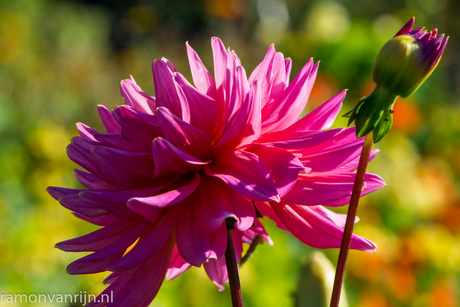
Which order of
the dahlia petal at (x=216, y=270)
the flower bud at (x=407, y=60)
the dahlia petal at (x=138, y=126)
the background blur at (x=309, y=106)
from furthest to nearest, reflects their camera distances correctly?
the background blur at (x=309, y=106) → the dahlia petal at (x=216, y=270) → the dahlia petal at (x=138, y=126) → the flower bud at (x=407, y=60)

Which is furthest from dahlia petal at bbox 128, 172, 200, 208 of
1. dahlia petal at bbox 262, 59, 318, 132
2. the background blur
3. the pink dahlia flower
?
the background blur

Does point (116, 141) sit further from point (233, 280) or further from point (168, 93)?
point (233, 280)

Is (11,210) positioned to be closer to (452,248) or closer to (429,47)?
(452,248)

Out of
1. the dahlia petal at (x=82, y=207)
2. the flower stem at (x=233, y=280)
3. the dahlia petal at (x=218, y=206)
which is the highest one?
the dahlia petal at (x=82, y=207)

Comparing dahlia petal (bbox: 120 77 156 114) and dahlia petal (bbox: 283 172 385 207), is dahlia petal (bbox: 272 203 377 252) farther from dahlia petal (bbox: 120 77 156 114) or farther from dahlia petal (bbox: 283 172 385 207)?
dahlia petal (bbox: 120 77 156 114)

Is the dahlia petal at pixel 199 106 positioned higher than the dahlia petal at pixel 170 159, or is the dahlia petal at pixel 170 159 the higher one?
the dahlia petal at pixel 199 106

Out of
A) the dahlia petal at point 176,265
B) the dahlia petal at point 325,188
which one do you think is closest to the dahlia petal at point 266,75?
the dahlia petal at point 325,188

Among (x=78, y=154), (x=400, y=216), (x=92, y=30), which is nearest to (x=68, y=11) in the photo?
(x=92, y=30)

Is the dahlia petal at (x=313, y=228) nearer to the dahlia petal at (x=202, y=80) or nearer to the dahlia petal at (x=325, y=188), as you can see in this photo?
the dahlia petal at (x=325, y=188)
